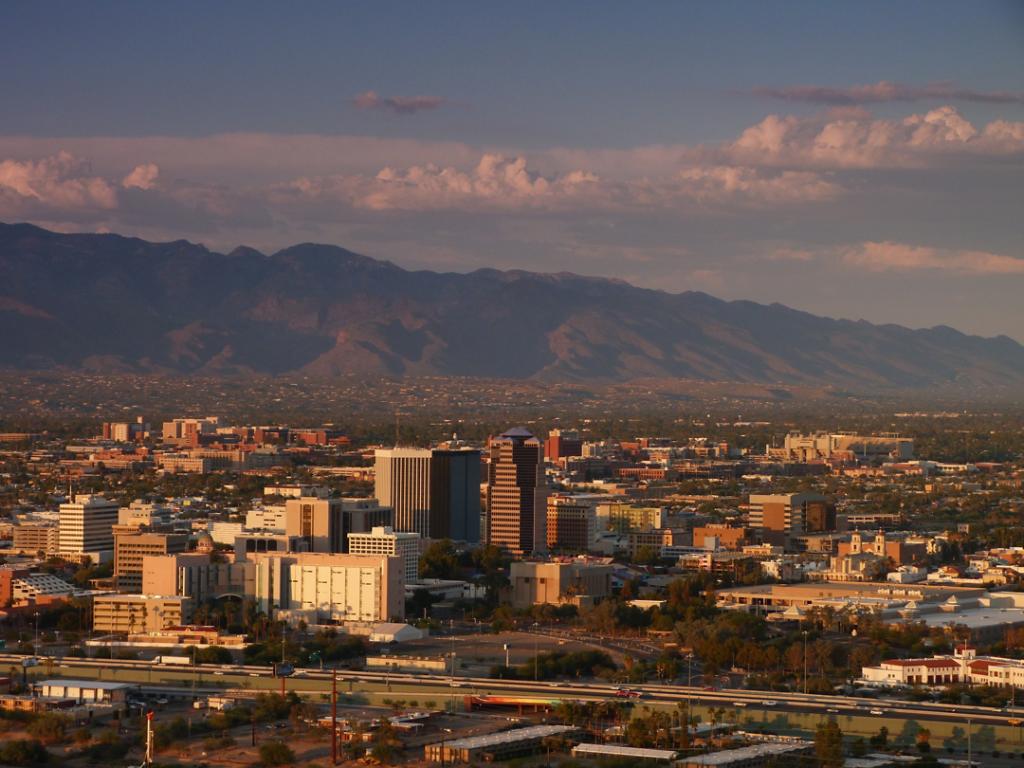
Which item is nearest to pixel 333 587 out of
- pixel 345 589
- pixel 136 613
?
pixel 345 589

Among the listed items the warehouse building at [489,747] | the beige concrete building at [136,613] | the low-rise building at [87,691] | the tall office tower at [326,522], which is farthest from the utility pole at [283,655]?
the tall office tower at [326,522]

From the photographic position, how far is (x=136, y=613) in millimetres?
61656

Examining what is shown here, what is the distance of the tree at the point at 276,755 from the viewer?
4031 cm

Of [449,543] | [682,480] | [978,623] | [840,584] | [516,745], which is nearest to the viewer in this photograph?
[516,745]

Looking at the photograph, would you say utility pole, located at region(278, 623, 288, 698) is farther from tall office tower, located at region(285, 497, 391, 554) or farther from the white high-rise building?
tall office tower, located at region(285, 497, 391, 554)

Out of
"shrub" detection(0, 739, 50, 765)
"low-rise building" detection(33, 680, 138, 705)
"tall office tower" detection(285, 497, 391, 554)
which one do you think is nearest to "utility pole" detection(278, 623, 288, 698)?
"low-rise building" detection(33, 680, 138, 705)

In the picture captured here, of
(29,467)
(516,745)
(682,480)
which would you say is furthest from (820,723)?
(29,467)

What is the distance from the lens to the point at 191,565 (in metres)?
65.2

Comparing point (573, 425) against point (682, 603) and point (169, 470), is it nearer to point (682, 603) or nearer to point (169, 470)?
point (169, 470)

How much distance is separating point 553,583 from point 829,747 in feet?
94.8

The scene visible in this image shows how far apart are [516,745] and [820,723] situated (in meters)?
5.85

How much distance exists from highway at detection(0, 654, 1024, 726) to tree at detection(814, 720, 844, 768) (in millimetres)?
3611

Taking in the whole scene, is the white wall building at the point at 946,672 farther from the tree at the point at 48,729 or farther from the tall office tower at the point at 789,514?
the tall office tower at the point at 789,514

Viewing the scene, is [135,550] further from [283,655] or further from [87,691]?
[87,691]
